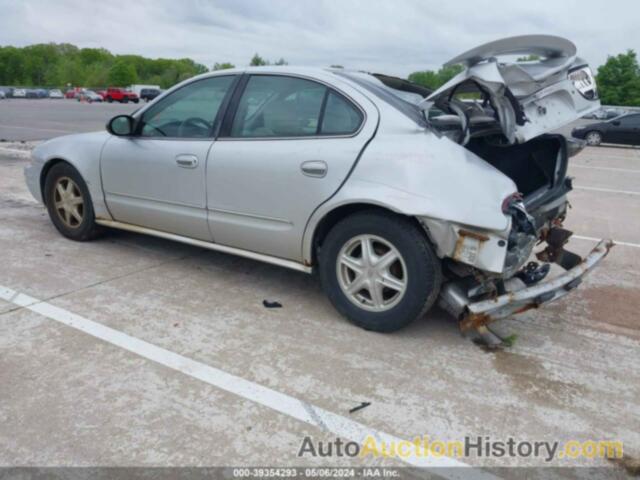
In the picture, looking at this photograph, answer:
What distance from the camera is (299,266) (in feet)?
12.5

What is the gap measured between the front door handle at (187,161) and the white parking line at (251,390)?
4.41ft

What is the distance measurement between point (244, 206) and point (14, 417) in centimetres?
194

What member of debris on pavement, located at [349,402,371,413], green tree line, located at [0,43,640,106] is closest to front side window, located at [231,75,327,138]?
debris on pavement, located at [349,402,371,413]

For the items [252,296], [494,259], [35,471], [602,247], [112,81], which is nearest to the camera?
[35,471]

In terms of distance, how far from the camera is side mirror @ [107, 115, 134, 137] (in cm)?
452

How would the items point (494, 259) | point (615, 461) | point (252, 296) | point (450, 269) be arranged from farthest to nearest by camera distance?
point (252, 296) < point (450, 269) < point (494, 259) < point (615, 461)

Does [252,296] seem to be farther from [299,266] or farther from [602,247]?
[602,247]

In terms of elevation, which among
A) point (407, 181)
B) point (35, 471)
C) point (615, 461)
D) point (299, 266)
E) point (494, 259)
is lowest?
point (35, 471)

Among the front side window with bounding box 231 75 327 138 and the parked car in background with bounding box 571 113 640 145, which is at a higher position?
the parked car in background with bounding box 571 113 640 145

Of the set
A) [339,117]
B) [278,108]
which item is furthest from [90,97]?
[339,117]

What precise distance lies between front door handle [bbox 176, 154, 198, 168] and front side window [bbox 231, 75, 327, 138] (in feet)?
1.20

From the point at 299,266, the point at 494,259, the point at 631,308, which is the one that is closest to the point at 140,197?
the point at 299,266

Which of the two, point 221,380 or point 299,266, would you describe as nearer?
point 221,380

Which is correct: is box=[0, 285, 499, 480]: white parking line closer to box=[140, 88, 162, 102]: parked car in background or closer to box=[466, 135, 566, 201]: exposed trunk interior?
box=[466, 135, 566, 201]: exposed trunk interior
